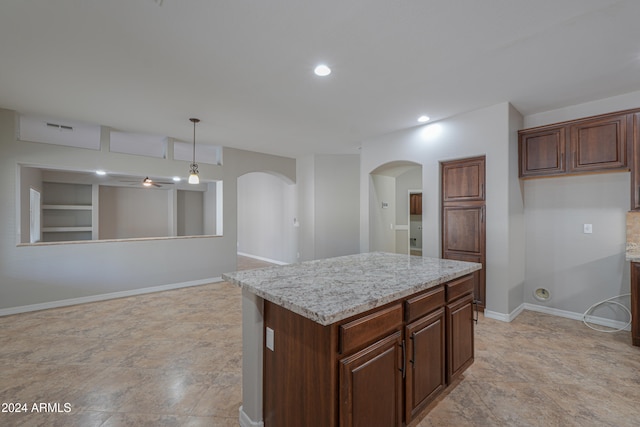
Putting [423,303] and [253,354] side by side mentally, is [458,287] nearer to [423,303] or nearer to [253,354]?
[423,303]

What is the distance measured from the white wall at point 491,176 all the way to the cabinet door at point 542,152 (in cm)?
16

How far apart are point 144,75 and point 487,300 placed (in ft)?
15.7

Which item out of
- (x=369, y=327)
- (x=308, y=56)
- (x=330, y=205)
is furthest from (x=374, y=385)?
(x=330, y=205)

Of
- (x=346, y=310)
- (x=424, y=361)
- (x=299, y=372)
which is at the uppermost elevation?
(x=346, y=310)

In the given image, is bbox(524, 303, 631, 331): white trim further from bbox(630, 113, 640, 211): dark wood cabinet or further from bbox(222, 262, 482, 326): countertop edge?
bbox(222, 262, 482, 326): countertop edge

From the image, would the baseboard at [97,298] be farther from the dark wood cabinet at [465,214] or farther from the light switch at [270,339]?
the dark wood cabinet at [465,214]

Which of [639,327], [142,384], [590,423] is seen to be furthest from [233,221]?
[639,327]

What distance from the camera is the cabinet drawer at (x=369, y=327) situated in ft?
4.28

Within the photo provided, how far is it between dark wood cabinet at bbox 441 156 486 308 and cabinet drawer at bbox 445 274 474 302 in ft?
5.44

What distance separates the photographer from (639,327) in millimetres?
2809

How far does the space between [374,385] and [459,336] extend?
1.06 m

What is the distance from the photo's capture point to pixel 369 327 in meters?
1.42

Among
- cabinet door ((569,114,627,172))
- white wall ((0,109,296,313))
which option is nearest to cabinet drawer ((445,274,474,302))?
cabinet door ((569,114,627,172))

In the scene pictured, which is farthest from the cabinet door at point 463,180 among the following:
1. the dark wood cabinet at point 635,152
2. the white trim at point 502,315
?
the white trim at point 502,315
